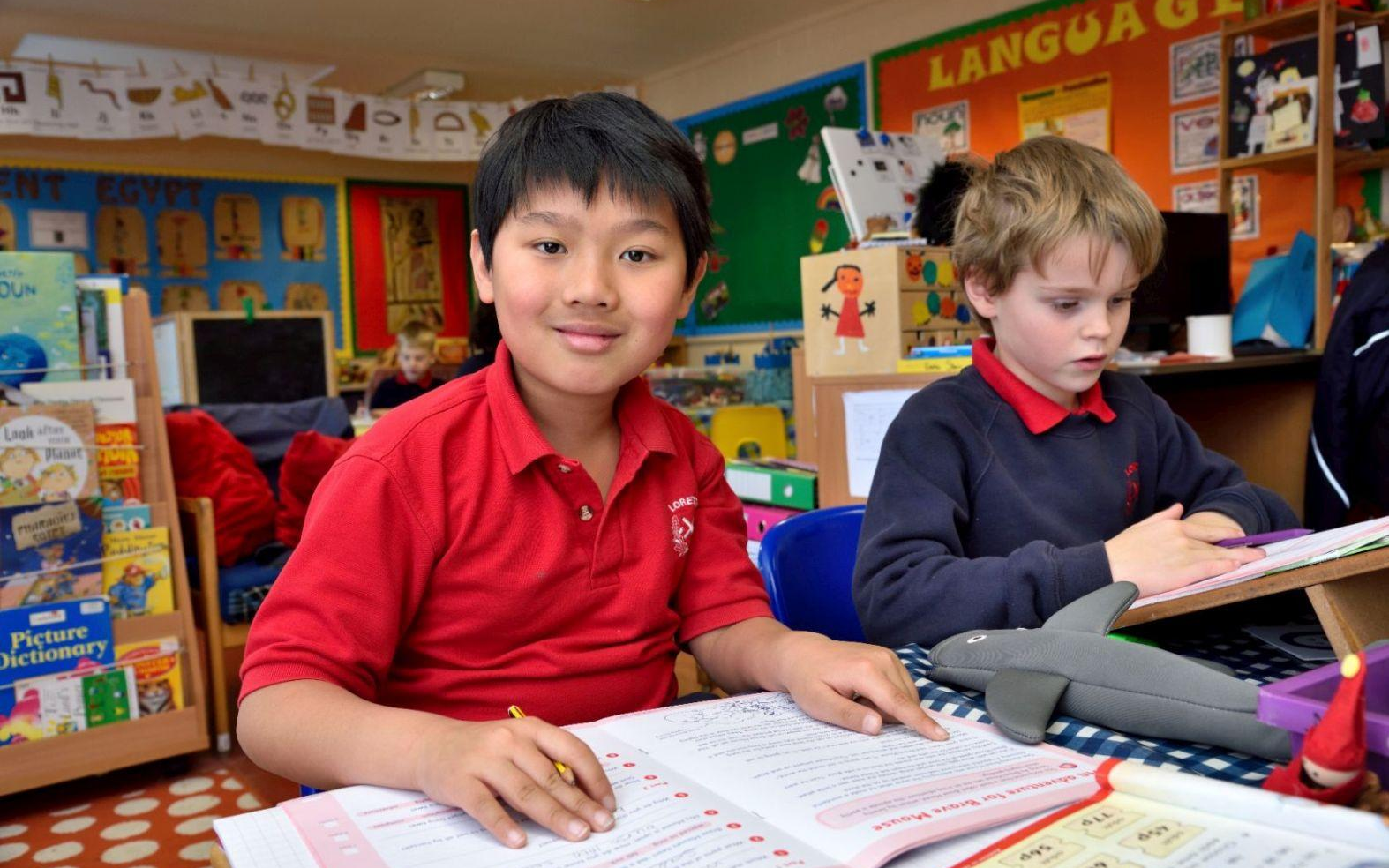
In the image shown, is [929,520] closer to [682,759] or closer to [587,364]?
[587,364]

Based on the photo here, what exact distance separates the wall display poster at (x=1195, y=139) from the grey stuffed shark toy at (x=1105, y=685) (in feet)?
12.8

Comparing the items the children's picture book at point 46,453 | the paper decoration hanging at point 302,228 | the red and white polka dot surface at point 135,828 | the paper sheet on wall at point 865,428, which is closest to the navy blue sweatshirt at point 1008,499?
the paper sheet on wall at point 865,428

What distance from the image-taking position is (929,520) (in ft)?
3.48

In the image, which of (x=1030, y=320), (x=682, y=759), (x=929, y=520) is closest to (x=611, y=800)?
(x=682, y=759)

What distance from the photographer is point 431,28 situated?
224 inches

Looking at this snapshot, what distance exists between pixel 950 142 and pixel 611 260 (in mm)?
4507

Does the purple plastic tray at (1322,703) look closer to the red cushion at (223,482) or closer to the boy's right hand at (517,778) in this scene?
the boy's right hand at (517,778)

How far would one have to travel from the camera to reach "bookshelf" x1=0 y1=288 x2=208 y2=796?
2.37 meters

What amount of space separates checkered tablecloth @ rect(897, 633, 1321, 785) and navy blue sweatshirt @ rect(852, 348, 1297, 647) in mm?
75

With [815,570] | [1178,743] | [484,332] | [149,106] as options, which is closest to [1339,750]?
[1178,743]

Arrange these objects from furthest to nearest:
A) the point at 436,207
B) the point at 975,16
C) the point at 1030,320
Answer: the point at 436,207 → the point at 975,16 → the point at 1030,320

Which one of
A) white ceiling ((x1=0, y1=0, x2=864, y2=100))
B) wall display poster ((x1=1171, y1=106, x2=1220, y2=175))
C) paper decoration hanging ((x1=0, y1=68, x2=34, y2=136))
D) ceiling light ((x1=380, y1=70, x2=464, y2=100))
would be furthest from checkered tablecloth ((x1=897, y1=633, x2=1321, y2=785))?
ceiling light ((x1=380, y1=70, x2=464, y2=100))

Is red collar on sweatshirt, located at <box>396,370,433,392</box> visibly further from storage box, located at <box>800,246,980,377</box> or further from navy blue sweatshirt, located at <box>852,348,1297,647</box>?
navy blue sweatshirt, located at <box>852,348,1297,647</box>

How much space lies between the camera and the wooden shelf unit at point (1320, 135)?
3.13 meters
